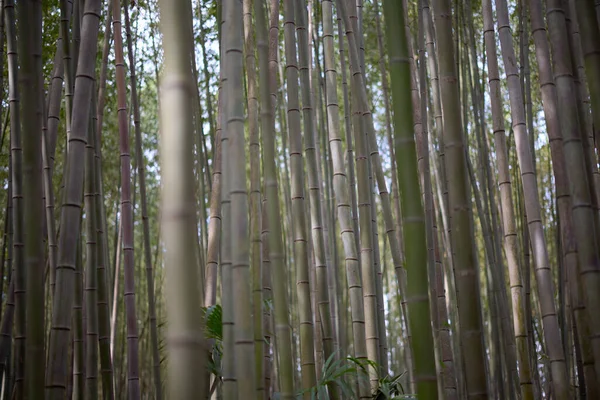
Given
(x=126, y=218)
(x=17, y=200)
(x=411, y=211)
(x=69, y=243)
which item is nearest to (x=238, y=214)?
(x=411, y=211)

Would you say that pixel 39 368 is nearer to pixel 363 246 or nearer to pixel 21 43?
pixel 21 43

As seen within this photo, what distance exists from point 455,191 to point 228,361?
29.5 inches

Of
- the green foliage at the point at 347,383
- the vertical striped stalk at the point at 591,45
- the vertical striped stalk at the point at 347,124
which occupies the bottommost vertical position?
the green foliage at the point at 347,383

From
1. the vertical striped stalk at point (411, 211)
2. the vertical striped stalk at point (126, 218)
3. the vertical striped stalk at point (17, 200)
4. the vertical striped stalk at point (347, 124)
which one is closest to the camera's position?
the vertical striped stalk at point (411, 211)

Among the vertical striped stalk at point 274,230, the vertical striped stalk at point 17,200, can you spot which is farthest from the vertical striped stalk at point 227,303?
the vertical striped stalk at point 17,200

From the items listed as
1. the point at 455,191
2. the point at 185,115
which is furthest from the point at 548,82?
the point at 185,115

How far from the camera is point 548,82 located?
2193mm

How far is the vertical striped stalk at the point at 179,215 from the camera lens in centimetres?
104

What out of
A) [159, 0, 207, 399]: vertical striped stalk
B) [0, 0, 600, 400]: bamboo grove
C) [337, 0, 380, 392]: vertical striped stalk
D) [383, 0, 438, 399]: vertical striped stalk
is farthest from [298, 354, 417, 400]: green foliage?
[159, 0, 207, 399]: vertical striped stalk

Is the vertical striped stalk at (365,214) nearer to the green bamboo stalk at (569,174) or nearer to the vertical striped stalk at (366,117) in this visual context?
the vertical striped stalk at (366,117)

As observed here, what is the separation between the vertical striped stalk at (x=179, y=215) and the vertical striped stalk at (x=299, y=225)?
1270mm

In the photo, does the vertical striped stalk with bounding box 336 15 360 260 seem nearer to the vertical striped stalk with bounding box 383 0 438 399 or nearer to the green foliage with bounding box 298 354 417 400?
the green foliage with bounding box 298 354 417 400

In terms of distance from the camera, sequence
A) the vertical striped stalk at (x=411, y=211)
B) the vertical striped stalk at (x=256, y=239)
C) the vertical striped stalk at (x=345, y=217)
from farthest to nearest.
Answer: the vertical striped stalk at (x=345, y=217) < the vertical striped stalk at (x=256, y=239) < the vertical striped stalk at (x=411, y=211)

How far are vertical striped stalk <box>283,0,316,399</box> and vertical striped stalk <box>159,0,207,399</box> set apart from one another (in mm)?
1270
